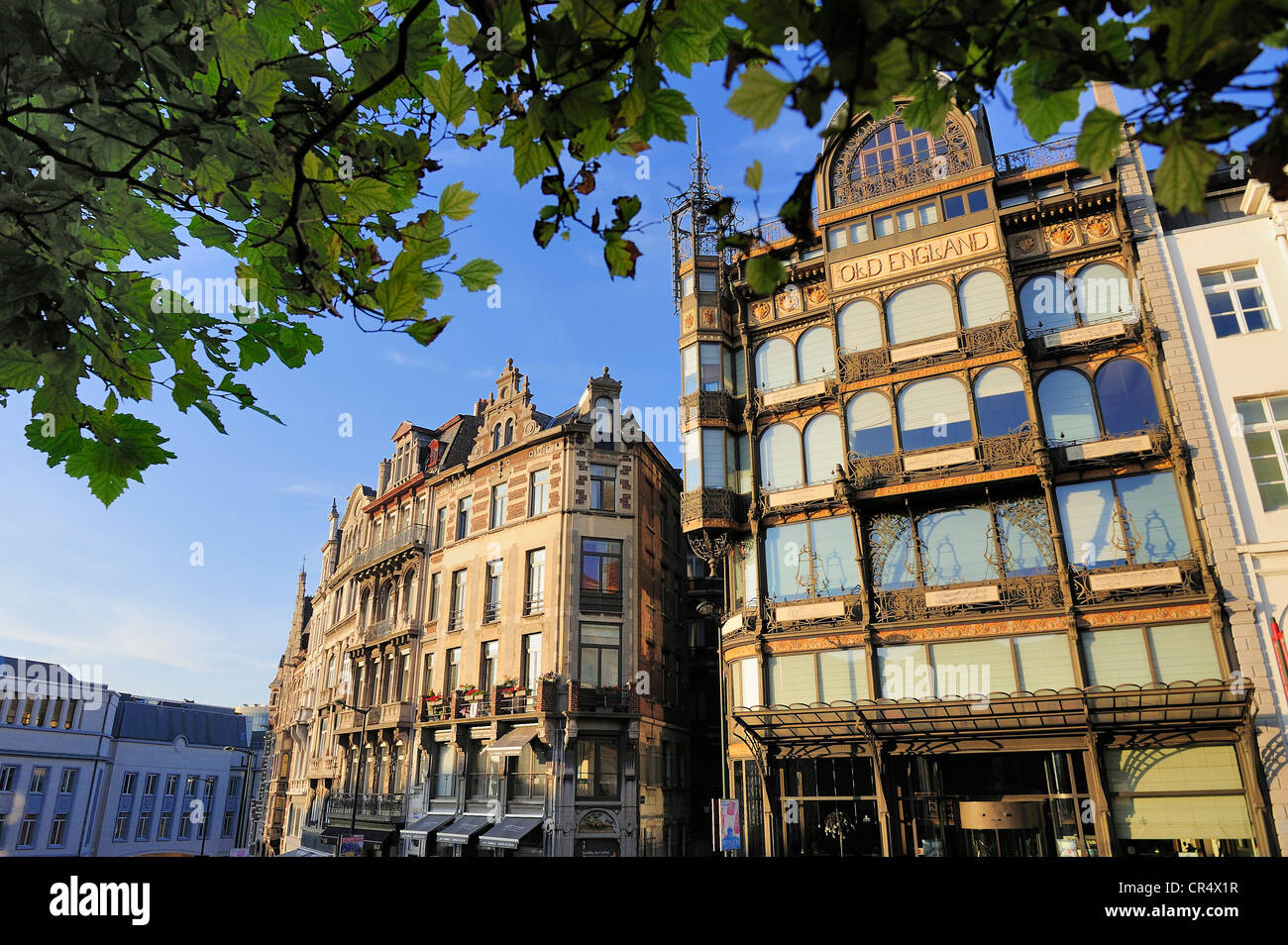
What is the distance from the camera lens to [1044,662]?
66.1 ft

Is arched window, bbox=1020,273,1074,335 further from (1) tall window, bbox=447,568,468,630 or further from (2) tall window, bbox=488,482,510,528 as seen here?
(1) tall window, bbox=447,568,468,630

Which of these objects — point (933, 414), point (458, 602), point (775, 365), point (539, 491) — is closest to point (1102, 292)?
point (933, 414)

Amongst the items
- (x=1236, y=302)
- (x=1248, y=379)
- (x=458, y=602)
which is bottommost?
(x=458, y=602)

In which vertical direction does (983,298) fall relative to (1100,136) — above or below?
above

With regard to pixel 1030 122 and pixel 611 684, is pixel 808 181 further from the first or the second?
pixel 611 684

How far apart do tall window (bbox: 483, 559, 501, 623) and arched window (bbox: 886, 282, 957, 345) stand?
1953 cm

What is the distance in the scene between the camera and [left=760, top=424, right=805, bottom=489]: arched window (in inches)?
989

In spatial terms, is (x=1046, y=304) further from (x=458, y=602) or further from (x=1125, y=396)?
(x=458, y=602)

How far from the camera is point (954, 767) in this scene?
20.8 m

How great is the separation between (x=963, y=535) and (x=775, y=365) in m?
8.62

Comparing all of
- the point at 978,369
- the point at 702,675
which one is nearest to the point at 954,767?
the point at 978,369

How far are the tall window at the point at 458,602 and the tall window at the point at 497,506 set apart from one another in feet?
9.01

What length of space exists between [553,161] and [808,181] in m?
1.02

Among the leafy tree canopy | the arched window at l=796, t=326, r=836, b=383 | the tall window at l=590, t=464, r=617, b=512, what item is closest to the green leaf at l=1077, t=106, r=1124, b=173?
the leafy tree canopy
